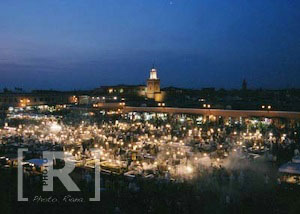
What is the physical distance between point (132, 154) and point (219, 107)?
456 inches

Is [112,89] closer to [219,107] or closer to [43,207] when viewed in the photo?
[219,107]

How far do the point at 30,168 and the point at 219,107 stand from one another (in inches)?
579

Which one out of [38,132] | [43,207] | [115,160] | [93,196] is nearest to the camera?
[43,207]

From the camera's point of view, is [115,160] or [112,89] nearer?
[115,160]

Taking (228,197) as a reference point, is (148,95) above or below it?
above

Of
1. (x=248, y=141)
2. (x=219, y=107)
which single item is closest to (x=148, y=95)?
(x=219, y=107)

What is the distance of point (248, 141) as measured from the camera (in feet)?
41.8

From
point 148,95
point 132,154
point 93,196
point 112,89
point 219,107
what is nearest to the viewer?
point 93,196

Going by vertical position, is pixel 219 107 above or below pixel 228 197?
above

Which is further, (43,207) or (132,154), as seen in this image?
(132,154)

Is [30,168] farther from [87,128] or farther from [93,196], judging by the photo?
[87,128]

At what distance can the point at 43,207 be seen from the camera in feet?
21.4

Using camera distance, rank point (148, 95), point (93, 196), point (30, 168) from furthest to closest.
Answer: point (148, 95), point (30, 168), point (93, 196)

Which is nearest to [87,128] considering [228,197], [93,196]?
[93,196]
